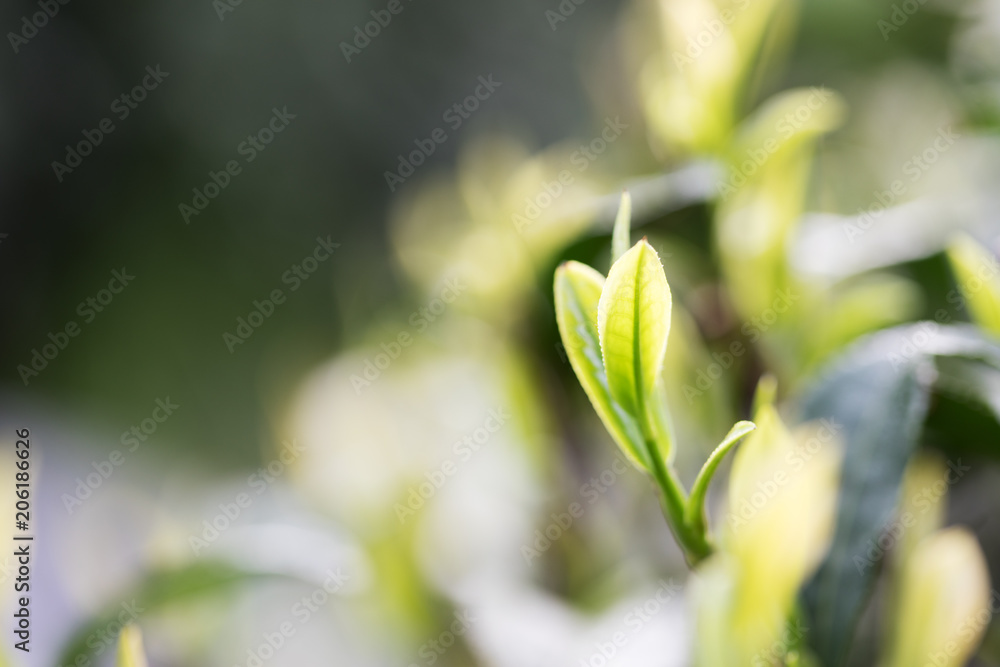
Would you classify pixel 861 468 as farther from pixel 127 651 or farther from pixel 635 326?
pixel 127 651

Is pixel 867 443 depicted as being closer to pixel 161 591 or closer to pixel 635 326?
pixel 635 326

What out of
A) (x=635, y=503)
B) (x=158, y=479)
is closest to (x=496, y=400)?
(x=635, y=503)

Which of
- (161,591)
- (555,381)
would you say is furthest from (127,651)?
(555,381)

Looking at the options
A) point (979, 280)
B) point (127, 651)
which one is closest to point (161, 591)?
point (127, 651)

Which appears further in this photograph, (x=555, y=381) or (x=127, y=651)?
(x=555, y=381)

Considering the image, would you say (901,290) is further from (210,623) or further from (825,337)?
(210,623)

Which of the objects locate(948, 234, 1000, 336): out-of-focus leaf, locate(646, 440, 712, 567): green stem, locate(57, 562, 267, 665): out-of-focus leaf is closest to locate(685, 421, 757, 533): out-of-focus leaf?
locate(646, 440, 712, 567): green stem

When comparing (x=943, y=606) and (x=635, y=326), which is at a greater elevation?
(x=635, y=326)
